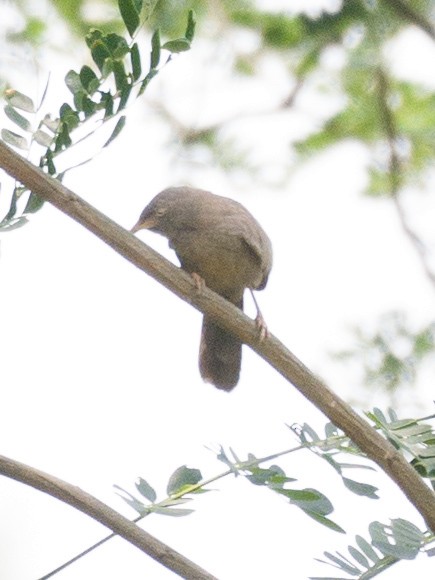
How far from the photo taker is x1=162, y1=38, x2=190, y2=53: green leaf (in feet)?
7.66

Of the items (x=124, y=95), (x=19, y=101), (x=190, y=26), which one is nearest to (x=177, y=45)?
(x=190, y=26)

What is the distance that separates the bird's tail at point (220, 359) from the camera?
4770 millimetres

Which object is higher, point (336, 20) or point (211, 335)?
point (336, 20)

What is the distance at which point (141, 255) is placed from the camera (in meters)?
2.58

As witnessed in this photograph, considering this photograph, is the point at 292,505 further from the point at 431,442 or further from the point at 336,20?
the point at 336,20

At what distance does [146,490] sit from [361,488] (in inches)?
18.0

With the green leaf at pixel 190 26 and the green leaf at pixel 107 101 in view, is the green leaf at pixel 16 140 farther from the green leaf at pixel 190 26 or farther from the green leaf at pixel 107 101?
the green leaf at pixel 190 26

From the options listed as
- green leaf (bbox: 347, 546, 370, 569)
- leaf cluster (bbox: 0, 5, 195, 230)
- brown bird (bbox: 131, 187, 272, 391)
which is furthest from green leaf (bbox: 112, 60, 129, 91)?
brown bird (bbox: 131, 187, 272, 391)

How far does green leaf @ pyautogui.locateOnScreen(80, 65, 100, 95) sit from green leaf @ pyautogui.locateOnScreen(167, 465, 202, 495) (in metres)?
0.81

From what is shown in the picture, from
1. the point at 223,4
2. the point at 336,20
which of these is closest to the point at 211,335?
the point at 336,20

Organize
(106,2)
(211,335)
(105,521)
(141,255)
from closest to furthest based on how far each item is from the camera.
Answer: (105,521), (141,255), (211,335), (106,2)

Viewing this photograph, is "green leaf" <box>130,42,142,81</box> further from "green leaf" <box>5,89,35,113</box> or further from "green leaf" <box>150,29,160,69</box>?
"green leaf" <box>5,89,35,113</box>

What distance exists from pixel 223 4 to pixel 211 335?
2.11 m

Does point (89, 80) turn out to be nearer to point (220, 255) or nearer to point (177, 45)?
point (177, 45)
